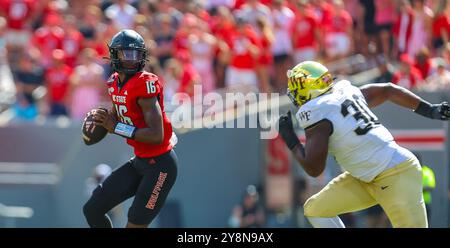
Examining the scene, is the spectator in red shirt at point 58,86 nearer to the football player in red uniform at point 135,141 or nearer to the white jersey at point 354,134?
the football player in red uniform at point 135,141

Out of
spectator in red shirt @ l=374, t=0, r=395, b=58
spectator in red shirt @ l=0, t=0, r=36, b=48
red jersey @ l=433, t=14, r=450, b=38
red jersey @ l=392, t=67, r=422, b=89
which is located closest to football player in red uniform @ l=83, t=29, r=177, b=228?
red jersey @ l=392, t=67, r=422, b=89

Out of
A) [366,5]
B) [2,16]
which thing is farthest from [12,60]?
[366,5]

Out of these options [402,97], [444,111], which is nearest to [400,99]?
[402,97]

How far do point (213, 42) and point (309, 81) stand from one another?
7.09 m

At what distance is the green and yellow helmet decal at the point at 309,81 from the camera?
786 cm

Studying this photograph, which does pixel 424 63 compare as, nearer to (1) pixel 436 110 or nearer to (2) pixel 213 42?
(2) pixel 213 42

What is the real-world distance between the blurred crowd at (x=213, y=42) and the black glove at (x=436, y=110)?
4.59 metres

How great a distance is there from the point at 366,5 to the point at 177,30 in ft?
10.6

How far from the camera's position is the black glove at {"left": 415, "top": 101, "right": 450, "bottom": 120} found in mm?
8328

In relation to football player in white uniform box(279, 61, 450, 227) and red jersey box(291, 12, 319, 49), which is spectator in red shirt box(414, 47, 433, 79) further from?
football player in white uniform box(279, 61, 450, 227)

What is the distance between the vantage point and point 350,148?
781 cm

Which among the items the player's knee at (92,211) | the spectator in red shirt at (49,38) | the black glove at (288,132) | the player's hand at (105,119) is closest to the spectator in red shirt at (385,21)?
the spectator in red shirt at (49,38)

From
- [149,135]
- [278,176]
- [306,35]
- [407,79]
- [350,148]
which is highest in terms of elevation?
[306,35]

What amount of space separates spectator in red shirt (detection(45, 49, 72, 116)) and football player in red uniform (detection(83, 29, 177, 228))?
730cm
